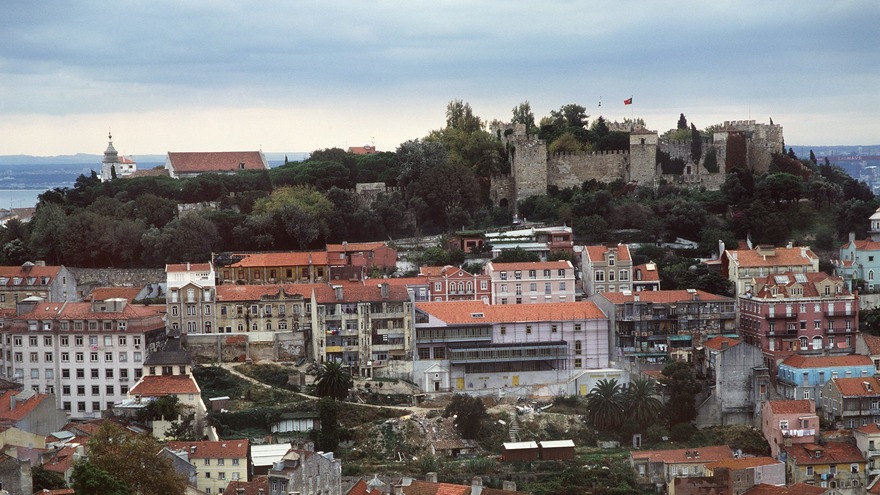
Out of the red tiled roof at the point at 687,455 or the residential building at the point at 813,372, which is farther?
the residential building at the point at 813,372

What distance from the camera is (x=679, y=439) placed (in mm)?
52906

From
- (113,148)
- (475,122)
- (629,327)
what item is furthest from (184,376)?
(113,148)

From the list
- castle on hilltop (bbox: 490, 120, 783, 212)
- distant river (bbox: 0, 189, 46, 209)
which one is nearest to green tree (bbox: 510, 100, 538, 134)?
castle on hilltop (bbox: 490, 120, 783, 212)

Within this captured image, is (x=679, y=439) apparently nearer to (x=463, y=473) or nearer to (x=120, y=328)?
(x=463, y=473)

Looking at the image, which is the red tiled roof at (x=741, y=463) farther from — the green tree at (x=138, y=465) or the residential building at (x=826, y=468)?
the green tree at (x=138, y=465)

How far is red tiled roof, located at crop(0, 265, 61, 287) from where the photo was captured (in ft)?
201

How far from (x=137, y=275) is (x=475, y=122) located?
88.1 ft

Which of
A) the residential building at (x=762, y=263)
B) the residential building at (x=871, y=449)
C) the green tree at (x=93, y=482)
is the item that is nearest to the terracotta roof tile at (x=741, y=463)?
the residential building at (x=871, y=449)

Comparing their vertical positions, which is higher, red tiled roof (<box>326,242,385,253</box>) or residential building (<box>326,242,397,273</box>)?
red tiled roof (<box>326,242,385,253</box>)

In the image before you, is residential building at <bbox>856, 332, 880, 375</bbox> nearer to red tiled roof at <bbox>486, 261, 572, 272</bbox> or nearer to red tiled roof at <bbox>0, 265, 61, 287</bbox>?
red tiled roof at <bbox>486, 261, 572, 272</bbox>

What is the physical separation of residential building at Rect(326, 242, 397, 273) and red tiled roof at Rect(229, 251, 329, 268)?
0.58m

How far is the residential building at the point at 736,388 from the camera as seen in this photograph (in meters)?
54.4

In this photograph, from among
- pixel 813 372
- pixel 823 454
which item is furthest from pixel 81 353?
pixel 813 372

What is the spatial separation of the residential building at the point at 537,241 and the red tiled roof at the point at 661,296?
7564 mm
